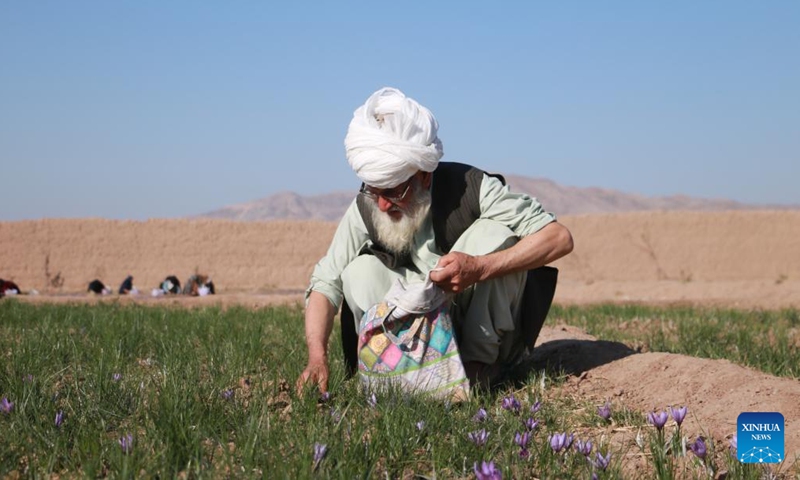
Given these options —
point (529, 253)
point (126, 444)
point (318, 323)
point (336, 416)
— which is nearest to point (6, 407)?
point (126, 444)

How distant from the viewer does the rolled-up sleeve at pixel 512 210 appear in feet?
13.6

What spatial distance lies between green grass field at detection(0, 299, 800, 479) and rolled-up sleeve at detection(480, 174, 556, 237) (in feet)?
2.28

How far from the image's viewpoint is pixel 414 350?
391cm

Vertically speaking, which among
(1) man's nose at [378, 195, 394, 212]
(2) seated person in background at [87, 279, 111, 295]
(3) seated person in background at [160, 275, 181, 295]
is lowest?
(2) seated person in background at [87, 279, 111, 295]

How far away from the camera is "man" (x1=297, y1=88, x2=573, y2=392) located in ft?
13.2

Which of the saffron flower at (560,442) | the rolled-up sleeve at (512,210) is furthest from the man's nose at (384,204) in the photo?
the saffron flower at (560,442)

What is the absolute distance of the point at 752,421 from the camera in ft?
8.30

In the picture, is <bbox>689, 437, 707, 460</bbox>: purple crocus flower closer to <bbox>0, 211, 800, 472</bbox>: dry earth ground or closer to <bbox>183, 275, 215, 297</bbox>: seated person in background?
<bbox>0, 211, 800, 472</bbox>: dry earth ground

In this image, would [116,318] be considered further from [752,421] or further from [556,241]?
[752,421]

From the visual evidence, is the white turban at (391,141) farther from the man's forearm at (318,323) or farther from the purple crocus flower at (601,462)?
the purple crocus flower at (601,462)

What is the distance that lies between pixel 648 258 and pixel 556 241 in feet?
77.5

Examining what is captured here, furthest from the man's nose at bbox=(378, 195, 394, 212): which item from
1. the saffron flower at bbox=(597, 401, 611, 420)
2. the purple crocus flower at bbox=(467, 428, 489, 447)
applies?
the purple crocus flower at bbox=(467, 428, 489, 447)

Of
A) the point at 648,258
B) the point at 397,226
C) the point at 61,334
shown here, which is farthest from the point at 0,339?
the point at 648,258

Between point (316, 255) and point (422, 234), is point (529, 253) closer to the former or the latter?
point (422, 234)
